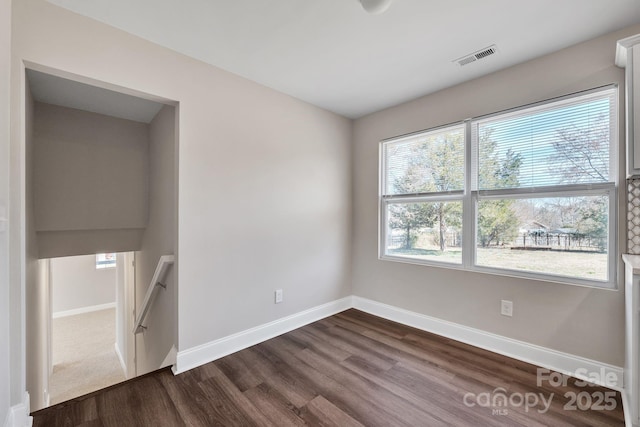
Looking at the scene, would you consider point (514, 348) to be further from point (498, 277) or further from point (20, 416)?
point (20, 416)

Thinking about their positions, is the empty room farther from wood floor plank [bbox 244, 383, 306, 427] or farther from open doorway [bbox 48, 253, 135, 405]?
open doorway [bbox 48, 253, 135, 405]

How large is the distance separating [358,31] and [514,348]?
9.43 feet

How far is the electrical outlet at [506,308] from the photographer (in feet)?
7.70

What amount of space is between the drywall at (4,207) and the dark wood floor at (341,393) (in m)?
0.48

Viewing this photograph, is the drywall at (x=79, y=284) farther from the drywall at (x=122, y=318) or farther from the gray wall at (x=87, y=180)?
the gray wall at (x=87, y=180)

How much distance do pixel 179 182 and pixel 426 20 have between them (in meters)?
2.17

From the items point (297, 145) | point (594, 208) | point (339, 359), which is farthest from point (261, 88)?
point (594, 208)

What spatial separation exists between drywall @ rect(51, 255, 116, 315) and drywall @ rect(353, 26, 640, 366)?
252 inches

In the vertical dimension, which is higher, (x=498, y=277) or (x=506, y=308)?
(x=498, y=277)

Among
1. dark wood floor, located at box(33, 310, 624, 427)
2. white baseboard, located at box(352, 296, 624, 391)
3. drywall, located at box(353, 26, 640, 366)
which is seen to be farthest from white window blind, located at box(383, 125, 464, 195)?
dark wood floor, located at box(33, 310, 624, 427)

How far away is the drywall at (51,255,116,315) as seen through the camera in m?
5.91

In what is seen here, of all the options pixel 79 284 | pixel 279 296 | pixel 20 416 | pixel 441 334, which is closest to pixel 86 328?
pixel 79 284

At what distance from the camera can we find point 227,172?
2.45 meters

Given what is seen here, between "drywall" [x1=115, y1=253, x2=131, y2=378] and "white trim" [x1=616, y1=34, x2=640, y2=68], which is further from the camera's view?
"drywall" [x1=115, y1=253, x2=131, y2=378]
